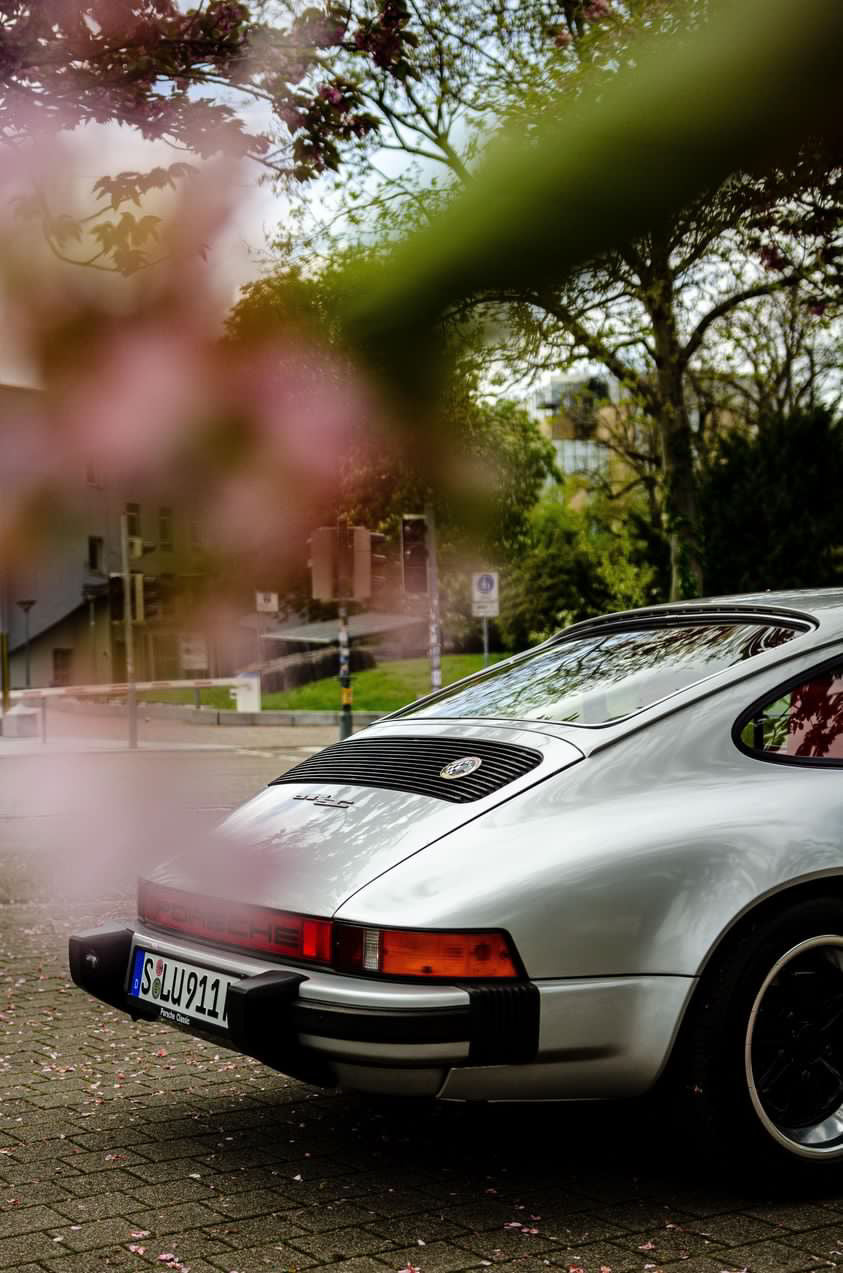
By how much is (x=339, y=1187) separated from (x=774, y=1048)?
103 centimetres

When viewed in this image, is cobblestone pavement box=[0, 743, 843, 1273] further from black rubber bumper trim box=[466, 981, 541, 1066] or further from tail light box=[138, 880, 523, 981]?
tail light box=[138, 880, 523, 981]

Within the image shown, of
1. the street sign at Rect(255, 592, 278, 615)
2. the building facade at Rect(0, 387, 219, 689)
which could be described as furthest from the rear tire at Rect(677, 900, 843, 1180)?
the building facade at Rect(0, 387, 219, 689)

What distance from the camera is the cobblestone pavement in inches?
117

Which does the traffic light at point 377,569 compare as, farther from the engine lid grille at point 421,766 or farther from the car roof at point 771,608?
the engine lid grille at point 421,766

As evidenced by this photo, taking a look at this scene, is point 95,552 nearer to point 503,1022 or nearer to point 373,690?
point 503,1022

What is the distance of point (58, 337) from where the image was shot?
5.22 ft

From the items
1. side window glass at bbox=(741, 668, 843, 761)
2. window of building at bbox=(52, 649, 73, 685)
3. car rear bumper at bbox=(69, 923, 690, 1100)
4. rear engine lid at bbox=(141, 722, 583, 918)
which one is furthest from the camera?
side window glass at bbox=(741, 668, 843, 761)

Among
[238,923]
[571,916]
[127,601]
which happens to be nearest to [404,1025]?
[571,916]

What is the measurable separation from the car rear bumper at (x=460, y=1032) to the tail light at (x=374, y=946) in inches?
1.2

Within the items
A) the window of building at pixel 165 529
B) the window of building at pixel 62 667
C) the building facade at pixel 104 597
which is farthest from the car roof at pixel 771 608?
the window of building at pixel 165 529

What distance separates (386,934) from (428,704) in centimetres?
140

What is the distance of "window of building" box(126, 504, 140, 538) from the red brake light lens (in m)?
1.65

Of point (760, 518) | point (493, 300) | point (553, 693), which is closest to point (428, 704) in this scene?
point (553, 693)

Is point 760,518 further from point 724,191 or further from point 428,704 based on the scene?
point 724,191
